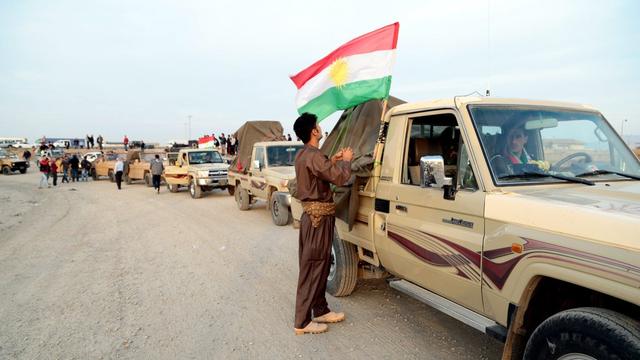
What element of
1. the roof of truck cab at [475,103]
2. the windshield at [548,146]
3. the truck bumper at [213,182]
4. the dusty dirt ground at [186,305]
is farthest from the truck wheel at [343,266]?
the truck bumper at [213,182]

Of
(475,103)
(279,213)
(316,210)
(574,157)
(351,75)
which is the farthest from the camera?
(279,213)

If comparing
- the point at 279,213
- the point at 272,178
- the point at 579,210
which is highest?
the point at 579,210

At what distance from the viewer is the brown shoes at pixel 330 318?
4492 mm

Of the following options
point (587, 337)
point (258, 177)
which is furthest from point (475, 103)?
point (258, 177)

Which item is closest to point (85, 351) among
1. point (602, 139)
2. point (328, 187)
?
point (328, 187)

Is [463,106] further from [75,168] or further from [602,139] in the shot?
[75,168]

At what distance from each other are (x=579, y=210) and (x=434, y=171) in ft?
3.16

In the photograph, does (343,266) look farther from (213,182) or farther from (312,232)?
(213,182)

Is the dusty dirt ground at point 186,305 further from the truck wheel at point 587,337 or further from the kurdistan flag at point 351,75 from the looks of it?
the kurdistan flag at point 351,75

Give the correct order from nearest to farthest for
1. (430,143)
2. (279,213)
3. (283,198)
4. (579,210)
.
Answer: (579,210)
(430,143)
(283,198)
(279,213)

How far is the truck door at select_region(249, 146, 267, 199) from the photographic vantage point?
1117cm

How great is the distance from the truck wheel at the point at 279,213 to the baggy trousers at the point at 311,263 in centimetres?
579

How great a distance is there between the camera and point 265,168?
11211 mm

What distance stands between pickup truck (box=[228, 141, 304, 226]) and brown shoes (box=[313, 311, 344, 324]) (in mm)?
5270
